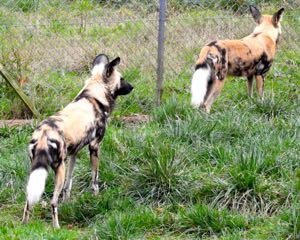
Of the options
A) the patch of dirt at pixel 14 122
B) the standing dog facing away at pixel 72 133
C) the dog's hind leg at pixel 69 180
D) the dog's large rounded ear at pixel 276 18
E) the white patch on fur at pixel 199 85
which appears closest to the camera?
the standing dog facing away at pixel 72 133

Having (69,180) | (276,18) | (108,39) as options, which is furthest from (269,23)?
(69,180)

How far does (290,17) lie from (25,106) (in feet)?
10.0

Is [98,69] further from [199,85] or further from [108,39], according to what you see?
[108,39]

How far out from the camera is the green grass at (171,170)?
12.9 ft

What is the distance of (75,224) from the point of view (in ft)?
13.9

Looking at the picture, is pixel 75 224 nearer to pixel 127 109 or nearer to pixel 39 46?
pixel 127 109

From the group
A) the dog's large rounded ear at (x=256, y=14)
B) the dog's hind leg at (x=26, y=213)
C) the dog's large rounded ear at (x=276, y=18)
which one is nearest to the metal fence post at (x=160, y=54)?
the dog's large rounded ear at (x=256, y=14)

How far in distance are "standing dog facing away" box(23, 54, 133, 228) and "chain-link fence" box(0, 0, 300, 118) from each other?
1.41m

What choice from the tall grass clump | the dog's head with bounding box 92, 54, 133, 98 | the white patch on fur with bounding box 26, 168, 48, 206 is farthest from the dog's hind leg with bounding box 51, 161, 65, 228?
the dog's head with bounding box 92, 54, 133, 98

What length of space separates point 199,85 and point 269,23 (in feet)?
4.52

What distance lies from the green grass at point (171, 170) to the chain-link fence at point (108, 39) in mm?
27

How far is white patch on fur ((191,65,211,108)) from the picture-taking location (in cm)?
581

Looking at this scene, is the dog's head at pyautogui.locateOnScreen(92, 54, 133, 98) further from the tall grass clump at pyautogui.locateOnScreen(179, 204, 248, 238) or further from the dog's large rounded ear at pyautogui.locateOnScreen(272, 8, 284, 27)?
the dog's large rounded ear at pyautogui.locateOnScreen(272, 8, 284, 27)

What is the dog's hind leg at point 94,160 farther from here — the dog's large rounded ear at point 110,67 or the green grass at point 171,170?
the dog's large rounded ear at point 110,67
